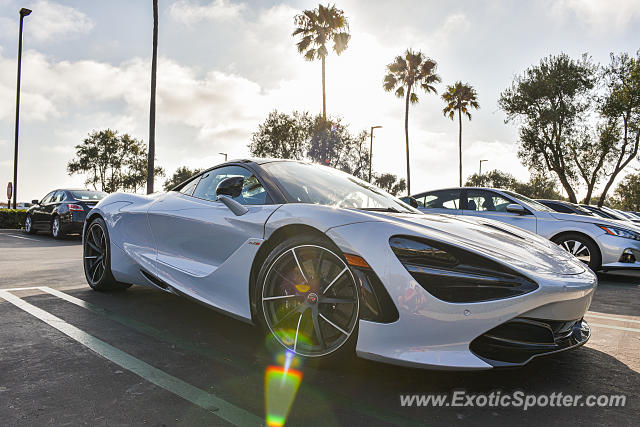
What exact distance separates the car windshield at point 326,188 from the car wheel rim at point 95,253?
86.6 inches

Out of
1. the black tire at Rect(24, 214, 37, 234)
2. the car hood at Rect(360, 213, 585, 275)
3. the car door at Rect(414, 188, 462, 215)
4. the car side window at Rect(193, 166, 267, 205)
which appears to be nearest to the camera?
the car hood at Rect(360, 213, 585, 275)

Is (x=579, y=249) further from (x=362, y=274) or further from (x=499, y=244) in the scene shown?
(x=362, y=274)

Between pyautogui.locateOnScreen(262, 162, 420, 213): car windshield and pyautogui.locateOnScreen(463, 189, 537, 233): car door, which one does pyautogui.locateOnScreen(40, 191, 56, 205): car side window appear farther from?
pyautogui.locateOnScreen(262, 162, 420, 213): car windshield

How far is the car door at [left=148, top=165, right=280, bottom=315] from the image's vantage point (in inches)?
117

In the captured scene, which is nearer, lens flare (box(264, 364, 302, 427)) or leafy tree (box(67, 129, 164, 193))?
lens flare (box(264, 364, 302, 427))

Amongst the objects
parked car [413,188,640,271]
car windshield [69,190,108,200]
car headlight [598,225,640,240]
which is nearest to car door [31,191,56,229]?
car windshield [69,190,108,200]

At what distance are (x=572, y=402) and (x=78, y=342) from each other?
2.82 m

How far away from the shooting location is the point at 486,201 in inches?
322

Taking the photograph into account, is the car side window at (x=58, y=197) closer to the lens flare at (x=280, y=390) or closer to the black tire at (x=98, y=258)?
the black tire at (x=98, y=258)

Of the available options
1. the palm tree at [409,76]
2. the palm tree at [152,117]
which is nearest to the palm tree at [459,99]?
the palm tree at [409,76]

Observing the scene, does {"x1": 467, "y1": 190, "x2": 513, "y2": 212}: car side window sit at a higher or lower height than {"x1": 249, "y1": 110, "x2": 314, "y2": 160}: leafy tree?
lower

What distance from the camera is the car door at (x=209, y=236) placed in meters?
2.98

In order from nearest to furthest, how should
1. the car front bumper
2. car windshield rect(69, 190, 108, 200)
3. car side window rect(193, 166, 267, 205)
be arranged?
the car front bumper < car side window rect(193, 166, 267, 205) < car windshield rect(69, 190, 108, 200)

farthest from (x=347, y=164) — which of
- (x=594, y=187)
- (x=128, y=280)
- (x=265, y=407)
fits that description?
(x=265, y=407)
